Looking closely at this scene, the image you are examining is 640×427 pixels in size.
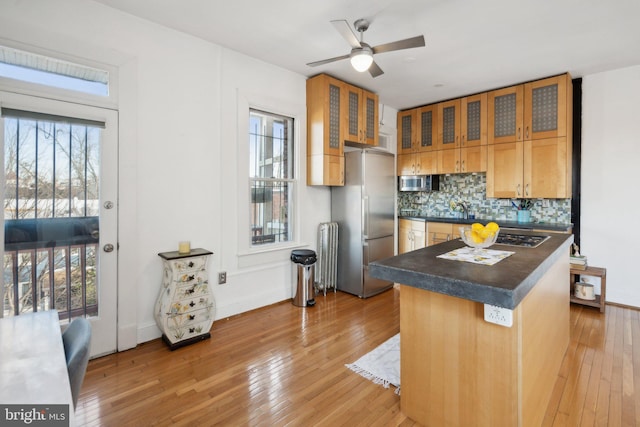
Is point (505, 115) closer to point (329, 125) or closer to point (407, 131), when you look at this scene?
point (407, 131)

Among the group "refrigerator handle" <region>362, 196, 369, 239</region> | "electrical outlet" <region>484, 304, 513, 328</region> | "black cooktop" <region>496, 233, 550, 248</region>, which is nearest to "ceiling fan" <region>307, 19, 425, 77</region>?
"black cooktop" <region>496, 233, 550, 248</region>

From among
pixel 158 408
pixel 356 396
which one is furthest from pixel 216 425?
pixel 356 396

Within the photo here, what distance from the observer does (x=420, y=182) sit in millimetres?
5234

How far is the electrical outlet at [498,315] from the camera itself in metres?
1.42

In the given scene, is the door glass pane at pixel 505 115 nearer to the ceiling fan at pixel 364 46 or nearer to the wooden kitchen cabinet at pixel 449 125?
the wooden kitchen cabinet at pixel 449 125

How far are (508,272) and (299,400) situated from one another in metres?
1.48

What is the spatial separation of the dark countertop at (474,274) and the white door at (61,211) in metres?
2.24

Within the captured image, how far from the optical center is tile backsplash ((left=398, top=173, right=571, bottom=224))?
168 inches

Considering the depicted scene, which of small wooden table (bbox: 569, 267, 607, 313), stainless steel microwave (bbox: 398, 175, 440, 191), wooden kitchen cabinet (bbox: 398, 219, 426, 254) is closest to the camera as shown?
small wooden table (bbox: 569, 267, 607, 313)

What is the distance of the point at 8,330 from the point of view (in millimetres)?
1307

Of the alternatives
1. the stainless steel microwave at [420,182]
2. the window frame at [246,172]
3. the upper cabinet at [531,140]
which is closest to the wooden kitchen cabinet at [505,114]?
the upper cabinet at [531,140]

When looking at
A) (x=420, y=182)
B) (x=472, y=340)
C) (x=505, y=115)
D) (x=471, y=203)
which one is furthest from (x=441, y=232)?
(x=472, y=340)

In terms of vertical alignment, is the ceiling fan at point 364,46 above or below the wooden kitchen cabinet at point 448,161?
above

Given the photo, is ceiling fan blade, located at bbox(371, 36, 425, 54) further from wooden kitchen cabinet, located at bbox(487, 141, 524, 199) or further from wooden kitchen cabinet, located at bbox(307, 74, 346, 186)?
wooden kitchen cabinet, located at bbox(487, 141, 524, 199)
